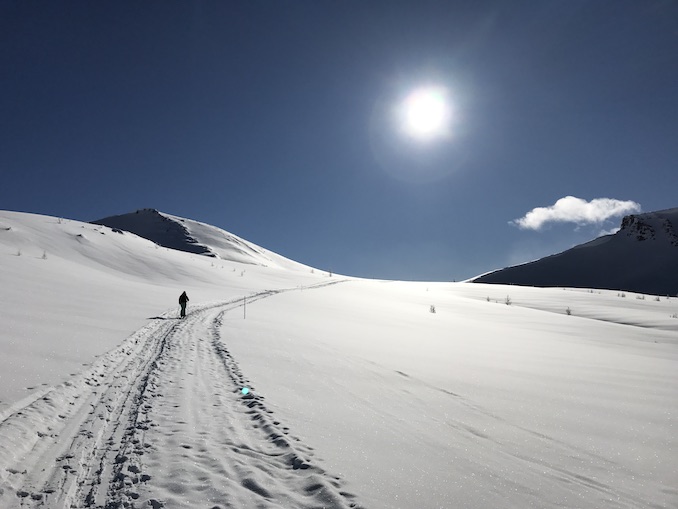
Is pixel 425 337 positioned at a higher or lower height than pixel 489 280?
lower

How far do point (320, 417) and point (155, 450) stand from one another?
7.07ft

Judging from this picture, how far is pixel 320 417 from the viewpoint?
5148 millimetres

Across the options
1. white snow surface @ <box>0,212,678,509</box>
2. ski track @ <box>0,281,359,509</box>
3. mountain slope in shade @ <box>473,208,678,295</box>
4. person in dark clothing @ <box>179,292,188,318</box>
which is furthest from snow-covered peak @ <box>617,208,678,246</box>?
ski track @ <box>0,281,359,509</box>

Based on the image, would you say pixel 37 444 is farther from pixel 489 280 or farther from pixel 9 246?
pixel 489 280

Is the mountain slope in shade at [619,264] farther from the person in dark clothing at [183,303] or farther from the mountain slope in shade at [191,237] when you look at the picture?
the person in dark clothing at [183,303]

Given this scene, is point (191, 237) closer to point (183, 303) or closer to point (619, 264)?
point (183, 303)

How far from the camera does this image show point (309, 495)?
3.29 metres

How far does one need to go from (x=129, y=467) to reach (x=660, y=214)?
643 ft

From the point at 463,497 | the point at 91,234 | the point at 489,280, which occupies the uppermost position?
the point at 489,280

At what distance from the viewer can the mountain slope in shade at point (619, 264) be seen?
101m

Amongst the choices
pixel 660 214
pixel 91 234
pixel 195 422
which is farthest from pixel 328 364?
pixel 660 214

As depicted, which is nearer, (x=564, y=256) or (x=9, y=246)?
(x=9, y=246)

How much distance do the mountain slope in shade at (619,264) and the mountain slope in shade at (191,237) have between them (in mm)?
76534

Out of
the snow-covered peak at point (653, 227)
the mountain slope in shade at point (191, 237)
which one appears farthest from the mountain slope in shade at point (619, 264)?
the mountain slope in shade at point (191, 237)
